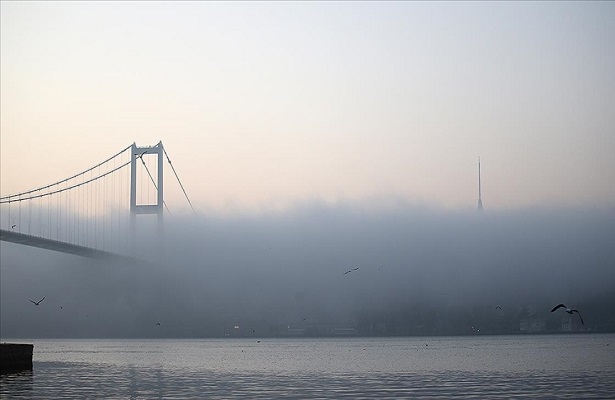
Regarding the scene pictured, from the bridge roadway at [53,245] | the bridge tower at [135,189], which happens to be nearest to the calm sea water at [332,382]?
the bridge roadway at [53,245]

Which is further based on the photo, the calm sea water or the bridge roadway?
the bridge roadway

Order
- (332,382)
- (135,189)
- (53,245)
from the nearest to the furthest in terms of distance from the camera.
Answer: (332,382), (53,245), (135,189)

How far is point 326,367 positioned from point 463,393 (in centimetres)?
2606

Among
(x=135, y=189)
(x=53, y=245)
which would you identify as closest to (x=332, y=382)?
(x=53, y=245)

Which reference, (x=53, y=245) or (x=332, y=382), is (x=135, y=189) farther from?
(x=332, y=382)

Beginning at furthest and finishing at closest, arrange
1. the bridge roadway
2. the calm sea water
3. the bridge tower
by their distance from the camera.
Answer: the bridge tower → the bridge roadway → the calm sea water

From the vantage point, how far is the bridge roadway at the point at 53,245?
68425mm

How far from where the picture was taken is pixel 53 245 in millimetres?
75000

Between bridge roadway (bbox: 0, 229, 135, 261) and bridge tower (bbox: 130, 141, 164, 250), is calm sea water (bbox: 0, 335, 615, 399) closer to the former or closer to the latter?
bridge roadway (bbox: 0, 229, 135, 261)

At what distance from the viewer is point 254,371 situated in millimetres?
61312

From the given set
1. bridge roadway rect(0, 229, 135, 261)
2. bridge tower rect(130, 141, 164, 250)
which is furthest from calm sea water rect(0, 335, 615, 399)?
bridge tower rect(130, 141, 164, 250)

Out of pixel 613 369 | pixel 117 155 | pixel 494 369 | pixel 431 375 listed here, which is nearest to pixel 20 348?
pixel 431 375

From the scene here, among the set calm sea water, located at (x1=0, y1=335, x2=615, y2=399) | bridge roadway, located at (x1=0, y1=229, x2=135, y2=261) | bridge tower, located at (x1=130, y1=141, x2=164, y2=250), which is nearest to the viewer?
calm sea water, located at (x1=0, y1=335, x2=615, y2=399)

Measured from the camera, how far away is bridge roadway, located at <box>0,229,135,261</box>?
68.4 m
